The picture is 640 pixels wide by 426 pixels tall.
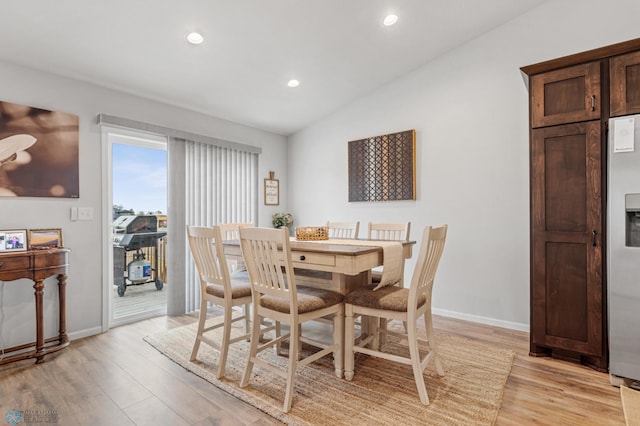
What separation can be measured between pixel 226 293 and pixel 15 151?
2156mm

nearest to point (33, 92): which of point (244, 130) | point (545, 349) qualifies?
point (244, 130)

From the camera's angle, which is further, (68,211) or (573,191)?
(68,211)

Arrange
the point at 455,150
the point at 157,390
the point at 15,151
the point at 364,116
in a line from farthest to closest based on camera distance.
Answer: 1. the point at 364,116
2. the point at 455,150
3. the point at 15,151
4. the point at 157,390

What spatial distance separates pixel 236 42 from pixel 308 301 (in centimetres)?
230

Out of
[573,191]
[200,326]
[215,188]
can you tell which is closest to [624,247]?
[573,191]

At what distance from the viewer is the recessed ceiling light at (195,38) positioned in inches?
108

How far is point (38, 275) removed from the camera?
8.55 feet

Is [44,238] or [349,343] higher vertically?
[44,238]

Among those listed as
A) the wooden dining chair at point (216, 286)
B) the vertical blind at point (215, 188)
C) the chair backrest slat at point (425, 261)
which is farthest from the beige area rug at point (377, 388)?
the vertical blind at point (215, 188)

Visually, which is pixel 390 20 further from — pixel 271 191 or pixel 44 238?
pixel 44 238

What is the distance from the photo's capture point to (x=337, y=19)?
287 cm

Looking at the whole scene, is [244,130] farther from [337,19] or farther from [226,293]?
[226,293]

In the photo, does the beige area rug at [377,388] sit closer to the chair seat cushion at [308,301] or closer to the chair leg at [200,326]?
the chair leg at [200,326]

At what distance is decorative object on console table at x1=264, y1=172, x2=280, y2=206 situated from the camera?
494 centimetres
